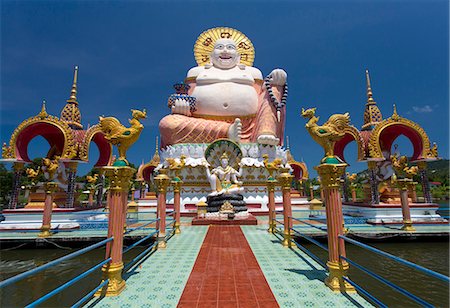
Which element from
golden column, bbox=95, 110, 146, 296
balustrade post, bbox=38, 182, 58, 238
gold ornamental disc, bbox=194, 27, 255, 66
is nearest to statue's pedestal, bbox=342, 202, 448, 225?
golden column, bbox=95, 110, 146, 296

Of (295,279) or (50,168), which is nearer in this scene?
(295,279)

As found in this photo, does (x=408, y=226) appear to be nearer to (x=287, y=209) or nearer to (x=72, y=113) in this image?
(x=287, y=209)

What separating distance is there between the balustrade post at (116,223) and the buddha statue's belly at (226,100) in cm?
1573

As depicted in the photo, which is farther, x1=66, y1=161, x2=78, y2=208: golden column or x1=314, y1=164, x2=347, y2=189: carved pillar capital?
x1=66, y1=161, x2=78, y2=208: golden column

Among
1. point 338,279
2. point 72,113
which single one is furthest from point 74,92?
point 338,279

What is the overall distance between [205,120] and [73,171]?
30.4ft

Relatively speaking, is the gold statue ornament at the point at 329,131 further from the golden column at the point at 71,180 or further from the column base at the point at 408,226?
the golden column at the point at 71,180

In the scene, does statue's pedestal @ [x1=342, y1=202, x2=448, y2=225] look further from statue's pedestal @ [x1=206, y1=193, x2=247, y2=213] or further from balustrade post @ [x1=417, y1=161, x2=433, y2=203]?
statue's pedestal @ [x1=206, y1=193, x2=247, y2=213]

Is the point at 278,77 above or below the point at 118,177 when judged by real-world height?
above

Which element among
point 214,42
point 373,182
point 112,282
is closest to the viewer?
point 112,282

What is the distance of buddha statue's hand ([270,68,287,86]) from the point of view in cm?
1883

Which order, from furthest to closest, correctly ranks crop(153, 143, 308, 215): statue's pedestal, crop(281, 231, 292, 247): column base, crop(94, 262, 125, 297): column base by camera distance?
crop(153, 143, 308, 215): statue's pedestal
crop(281, 231, 292, 247): column base
crop(94, 262, 125, 297): column base

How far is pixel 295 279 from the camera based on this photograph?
13.5ft

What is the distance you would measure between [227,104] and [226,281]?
53.2ft
